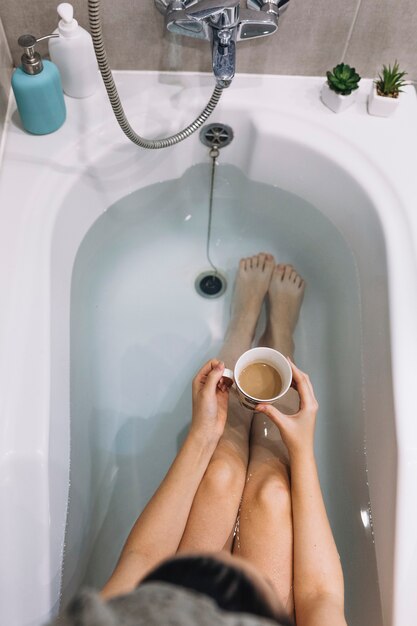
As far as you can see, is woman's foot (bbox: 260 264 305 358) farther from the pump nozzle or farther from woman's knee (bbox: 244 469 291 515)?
the pump nozzle

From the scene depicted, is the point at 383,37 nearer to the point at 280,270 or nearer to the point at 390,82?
the point at 390,82

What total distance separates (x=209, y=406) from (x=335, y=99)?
0.68 m

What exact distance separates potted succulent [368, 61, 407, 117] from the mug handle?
0.63m

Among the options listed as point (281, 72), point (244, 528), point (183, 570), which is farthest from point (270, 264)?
point (183, 570)

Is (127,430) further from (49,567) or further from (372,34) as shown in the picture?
(372,34)

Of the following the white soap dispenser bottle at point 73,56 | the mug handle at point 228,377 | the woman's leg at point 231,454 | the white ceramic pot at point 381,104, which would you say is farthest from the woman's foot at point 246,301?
the white soap dispenser bottle at point 73,56

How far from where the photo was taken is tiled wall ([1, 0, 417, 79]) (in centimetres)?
109

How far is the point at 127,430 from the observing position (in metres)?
1.20

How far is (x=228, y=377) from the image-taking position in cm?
100

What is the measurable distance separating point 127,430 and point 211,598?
837mm

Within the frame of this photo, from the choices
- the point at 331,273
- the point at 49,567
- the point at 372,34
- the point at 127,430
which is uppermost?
the point at 372,34

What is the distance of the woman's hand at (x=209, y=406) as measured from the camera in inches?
38.5

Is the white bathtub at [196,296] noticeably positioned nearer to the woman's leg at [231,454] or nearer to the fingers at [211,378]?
the woman's leg at [231,454]

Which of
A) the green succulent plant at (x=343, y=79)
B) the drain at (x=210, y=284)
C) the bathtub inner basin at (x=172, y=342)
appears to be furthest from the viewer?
the drain at (x=210, y=284)
